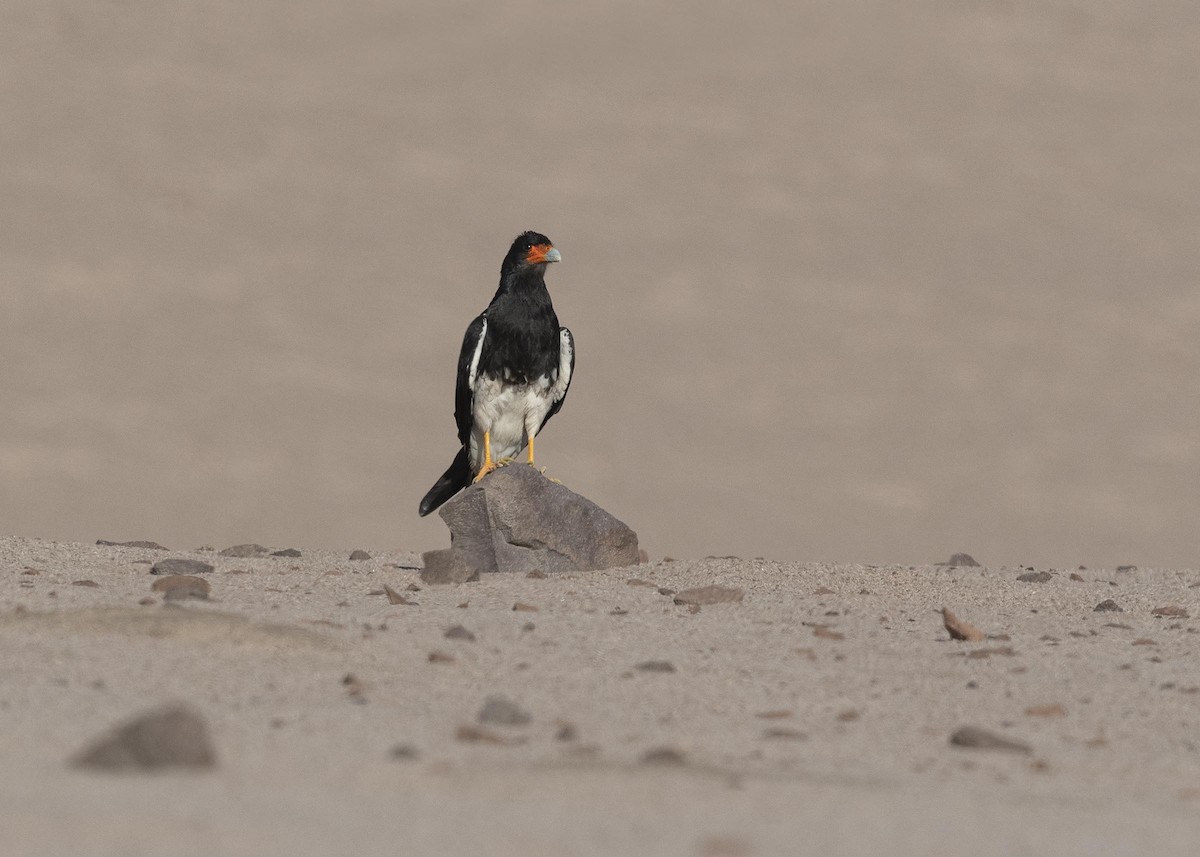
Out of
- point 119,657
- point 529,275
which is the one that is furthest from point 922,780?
point 529,275

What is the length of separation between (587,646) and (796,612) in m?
2.09

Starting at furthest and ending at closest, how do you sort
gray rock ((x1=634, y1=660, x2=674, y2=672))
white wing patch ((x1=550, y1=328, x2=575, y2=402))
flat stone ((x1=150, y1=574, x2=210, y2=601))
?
white wing patch ((x1=550, y1=328, x2=575, y2=402))
flat stone ((x1=150, y1=574, x2=210, y2=601))
gray rock ((x1=634, y1=660, x2=674, y2=672))

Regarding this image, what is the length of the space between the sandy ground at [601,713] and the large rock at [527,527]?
0.33 m

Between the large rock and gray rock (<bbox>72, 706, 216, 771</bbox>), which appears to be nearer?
gray rock (<bbox>72, 706, 216, 771</bbox>)

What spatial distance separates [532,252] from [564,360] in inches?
39.6

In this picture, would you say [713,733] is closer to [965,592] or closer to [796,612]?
[796,612]

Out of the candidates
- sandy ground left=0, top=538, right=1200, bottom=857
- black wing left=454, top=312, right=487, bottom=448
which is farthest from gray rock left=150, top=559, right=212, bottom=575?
black wing left=454, top=312, right=487, bottom=448

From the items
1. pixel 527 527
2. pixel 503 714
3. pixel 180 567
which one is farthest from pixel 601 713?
pixel 180 567

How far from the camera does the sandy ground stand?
411cm

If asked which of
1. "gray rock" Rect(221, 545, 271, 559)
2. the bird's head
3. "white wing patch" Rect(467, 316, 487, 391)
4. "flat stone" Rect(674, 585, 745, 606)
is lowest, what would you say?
"flat stone" Rect(674, 585, 745, 606)

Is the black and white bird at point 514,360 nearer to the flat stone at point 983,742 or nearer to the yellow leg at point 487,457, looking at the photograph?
the yellow leg at point 487,457

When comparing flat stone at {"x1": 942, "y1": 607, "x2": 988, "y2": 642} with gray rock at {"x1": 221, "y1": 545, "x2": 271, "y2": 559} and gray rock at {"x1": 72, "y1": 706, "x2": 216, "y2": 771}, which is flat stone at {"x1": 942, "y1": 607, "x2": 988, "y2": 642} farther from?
gray rock at {"x1": 221, "y1": 545, "x2": 271, "y2": 559}

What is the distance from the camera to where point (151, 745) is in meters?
4.58

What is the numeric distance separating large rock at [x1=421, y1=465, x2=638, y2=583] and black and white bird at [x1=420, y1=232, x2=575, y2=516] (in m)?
0.66
